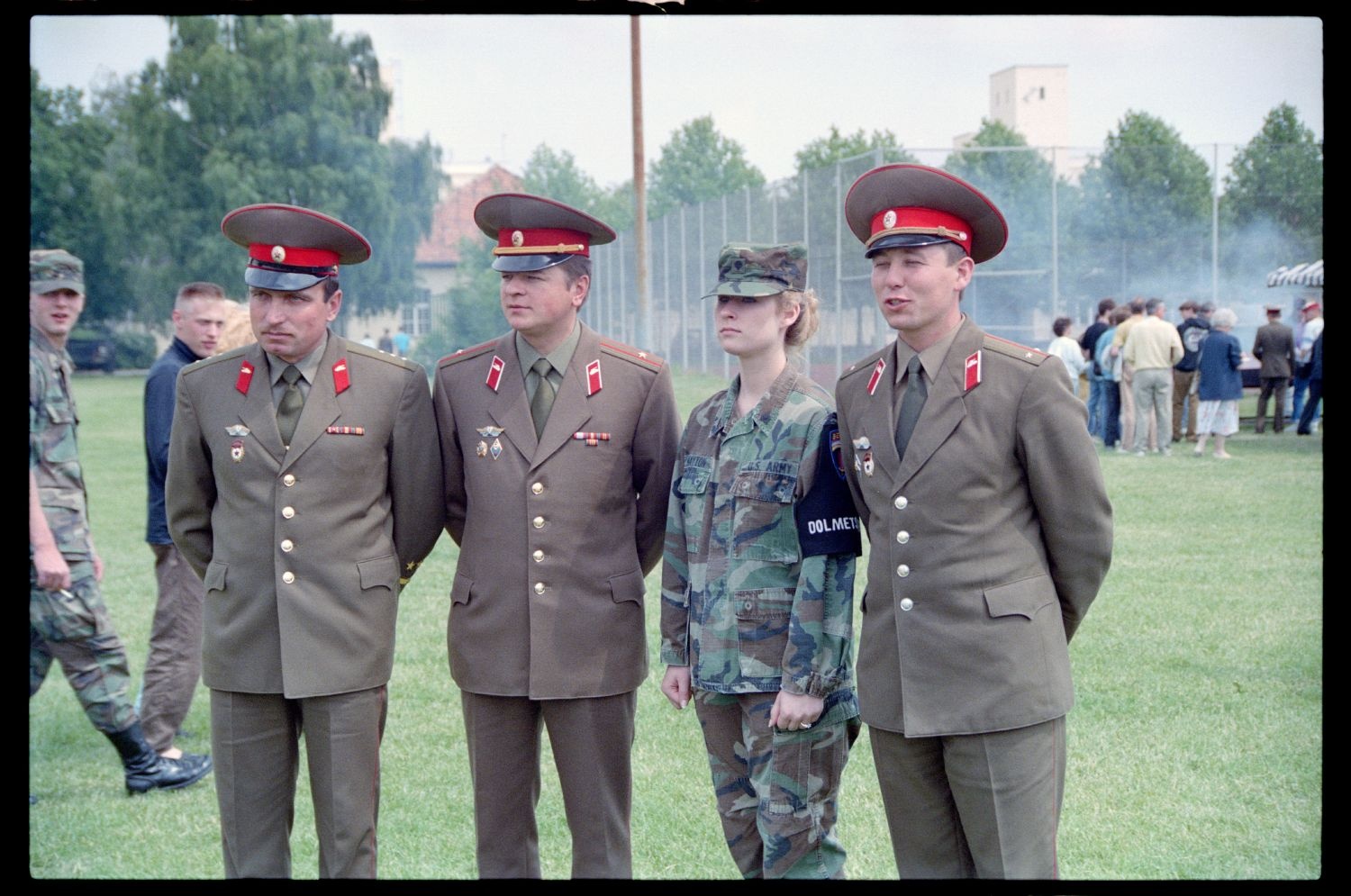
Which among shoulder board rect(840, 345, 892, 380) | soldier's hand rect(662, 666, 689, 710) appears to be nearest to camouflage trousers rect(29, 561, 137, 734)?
soldier's hand rect(662, 666, 689, 710)

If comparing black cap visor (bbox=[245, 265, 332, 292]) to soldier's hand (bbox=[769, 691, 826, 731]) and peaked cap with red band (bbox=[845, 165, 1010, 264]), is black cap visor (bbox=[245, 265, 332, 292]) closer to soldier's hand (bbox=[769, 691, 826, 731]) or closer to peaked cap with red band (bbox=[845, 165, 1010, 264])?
peaked cap with red band (bbox=[845, 165, 1010, 264])

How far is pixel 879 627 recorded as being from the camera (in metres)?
3.29

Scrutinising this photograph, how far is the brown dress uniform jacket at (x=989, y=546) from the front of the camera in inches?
123

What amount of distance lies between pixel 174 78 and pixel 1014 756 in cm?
4911

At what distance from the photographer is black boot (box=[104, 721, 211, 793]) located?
206 inches

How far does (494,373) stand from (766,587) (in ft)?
3.43

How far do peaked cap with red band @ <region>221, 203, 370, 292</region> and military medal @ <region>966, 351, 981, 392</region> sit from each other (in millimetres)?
1734

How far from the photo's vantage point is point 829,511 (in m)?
3.45

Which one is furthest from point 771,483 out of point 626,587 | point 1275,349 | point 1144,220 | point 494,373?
point 1144,220

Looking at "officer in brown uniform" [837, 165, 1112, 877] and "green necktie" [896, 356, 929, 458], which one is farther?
"green necktie" [896, 356, 929, 458]

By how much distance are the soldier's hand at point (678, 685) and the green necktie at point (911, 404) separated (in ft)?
3.09

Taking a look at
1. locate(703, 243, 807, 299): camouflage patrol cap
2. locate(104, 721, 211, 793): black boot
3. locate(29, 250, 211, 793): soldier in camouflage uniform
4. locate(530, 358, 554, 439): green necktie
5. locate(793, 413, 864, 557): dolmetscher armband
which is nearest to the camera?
locate(793, 413, 864, 557): dolmetscher armband

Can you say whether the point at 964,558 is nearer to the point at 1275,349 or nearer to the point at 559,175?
the point at 1275,349
